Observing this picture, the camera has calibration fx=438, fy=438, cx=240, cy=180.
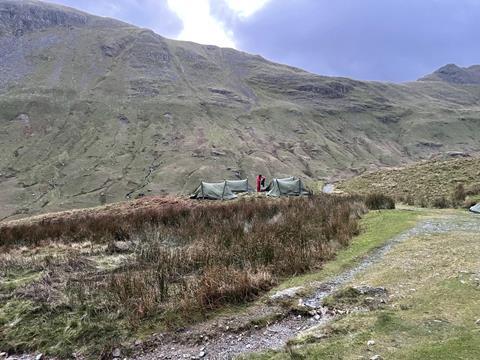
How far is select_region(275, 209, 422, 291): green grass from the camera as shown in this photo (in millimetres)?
10133

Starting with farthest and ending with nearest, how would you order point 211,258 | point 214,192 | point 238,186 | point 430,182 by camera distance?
point 238,186 → point 214,192 → point 430,182 → point 211,258

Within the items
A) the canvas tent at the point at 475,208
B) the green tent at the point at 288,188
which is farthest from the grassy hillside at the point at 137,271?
the green tent at the point at 288,188

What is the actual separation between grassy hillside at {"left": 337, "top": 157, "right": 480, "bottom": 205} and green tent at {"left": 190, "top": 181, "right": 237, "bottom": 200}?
34.2ft

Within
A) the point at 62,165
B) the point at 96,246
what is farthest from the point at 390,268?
the point at 62,165

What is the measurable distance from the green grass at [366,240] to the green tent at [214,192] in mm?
13975

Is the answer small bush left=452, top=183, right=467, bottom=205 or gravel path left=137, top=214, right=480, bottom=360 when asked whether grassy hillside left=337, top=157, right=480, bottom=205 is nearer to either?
small bush left=452, top=183, right=467, bottom=205

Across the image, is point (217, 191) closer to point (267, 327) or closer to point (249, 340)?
point (267, 327)

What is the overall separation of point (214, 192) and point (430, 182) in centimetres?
1581

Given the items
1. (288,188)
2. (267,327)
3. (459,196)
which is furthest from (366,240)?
(288,188)

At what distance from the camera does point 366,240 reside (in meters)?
13.6

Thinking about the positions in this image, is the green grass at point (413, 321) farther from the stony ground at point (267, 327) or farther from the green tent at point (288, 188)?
the green tent at point (288, 188)

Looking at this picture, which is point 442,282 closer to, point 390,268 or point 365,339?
point 390,268

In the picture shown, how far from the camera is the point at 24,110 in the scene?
16900 cm

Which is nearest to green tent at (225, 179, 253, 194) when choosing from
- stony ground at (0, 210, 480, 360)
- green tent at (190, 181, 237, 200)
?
green tent at (190, 181, 237, 200)
